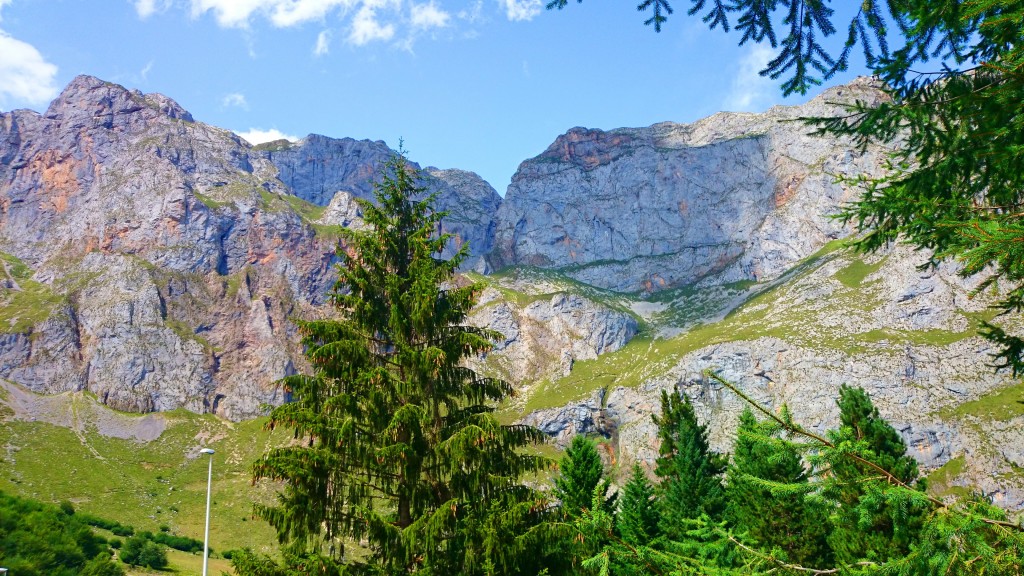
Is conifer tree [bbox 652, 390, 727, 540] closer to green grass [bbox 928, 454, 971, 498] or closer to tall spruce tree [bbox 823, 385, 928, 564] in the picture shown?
tall spruce tree [bbox 823, 385, 928, 564]

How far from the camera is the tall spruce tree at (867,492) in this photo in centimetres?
446

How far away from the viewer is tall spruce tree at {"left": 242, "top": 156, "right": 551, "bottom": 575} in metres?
10.4

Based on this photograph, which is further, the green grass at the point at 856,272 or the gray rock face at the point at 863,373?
A: the green grass at the point at 856,272

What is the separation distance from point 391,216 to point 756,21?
8.97 meters

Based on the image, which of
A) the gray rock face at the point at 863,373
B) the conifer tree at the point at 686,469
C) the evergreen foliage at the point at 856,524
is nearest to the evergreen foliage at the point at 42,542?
the evergreen foliage at the point at 856,524

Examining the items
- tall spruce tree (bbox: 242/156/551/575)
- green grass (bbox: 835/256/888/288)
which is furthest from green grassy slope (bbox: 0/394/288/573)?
green grass (bbox: 835/256/888/288)

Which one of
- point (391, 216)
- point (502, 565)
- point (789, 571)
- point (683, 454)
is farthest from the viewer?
point (683, 454)

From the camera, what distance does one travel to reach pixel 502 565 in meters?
10.1

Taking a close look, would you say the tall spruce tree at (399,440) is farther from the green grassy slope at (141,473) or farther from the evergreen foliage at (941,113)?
the green grassy slope at (141,473)

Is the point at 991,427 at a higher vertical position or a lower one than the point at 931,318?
lower

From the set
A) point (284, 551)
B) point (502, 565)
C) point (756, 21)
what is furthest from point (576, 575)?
point (756, 21)

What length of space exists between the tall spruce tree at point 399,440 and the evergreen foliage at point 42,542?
21.4 ft

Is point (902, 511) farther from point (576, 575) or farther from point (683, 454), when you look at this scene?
point (683, 454)

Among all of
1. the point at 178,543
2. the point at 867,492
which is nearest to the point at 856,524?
the point at 867,492
